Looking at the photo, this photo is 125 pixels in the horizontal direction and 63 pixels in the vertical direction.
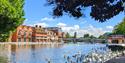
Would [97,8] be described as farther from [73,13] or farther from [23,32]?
[23,32]

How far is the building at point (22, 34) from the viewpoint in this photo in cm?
15538

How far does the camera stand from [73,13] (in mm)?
11312

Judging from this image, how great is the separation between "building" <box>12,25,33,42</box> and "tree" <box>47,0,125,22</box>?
5615 inches

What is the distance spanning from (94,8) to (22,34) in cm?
15586

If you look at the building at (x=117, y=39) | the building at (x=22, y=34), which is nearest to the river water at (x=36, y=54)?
the building at (x=22, y=34)

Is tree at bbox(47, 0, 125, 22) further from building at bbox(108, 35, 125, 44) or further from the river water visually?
building at bbox(108, 35, 125, 44)

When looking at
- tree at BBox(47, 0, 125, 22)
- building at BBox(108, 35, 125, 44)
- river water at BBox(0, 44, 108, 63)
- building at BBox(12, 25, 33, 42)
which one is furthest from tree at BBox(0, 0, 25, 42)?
building at BBox(108, 35, 125, 44)

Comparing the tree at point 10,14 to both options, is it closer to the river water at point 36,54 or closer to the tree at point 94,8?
the river water at point 36,54

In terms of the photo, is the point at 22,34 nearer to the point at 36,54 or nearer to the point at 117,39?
the point at 117,39

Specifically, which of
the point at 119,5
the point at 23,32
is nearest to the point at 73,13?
the point at 119,5

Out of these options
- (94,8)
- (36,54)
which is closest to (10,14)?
(36,54)

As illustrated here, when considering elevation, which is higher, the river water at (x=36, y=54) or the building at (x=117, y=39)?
the building at (x=117, y=39)

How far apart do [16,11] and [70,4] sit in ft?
183

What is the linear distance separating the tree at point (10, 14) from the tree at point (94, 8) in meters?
43.5
